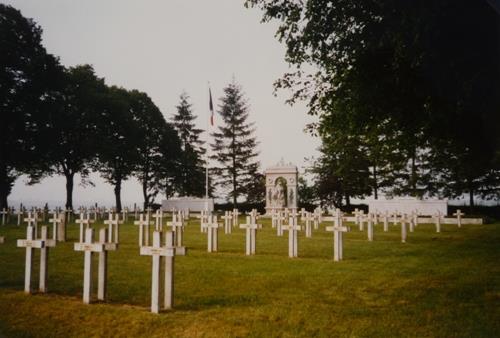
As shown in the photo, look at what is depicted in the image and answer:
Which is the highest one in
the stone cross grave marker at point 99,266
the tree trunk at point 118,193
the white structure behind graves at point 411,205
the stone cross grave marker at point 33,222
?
the tree trunk at point 118,193

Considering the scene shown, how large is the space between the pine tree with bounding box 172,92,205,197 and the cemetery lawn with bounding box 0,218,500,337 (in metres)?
40.5

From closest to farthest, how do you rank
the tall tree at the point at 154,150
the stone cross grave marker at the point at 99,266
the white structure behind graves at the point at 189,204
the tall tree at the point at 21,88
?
the stone cross grave marker at the point at 99,266
the tall tree at the point at 21,88
the white structure behind graves at the point at 189,204
the tall tree at the point at 154,150

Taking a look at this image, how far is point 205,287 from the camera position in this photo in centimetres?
845

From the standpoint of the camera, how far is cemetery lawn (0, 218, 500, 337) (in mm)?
5824

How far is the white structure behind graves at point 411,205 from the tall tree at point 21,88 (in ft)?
94.4

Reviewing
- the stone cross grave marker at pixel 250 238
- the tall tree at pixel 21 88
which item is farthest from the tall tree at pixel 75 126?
the stone cross grave marker at pixel 250 238

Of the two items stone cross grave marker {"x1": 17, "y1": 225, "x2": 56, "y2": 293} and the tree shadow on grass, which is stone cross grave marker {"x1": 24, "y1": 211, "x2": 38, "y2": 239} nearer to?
stone cross grave marker {"x1": 17, "y1": 225, "x2": 56, "y2": 293}

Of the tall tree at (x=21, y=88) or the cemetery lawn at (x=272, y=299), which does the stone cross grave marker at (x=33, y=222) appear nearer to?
the cemetery lawn at (x=272, y=299)

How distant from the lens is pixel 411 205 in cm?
3884

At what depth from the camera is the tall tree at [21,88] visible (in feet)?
98.1

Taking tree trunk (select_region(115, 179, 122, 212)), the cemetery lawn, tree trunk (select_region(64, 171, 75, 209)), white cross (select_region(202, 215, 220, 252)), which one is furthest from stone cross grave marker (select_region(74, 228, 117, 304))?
tree trunk (select_region(115, 179, 122, 212))

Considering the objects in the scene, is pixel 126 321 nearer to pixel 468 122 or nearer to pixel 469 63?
pixel 469 63

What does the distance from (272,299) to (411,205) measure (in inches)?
1356

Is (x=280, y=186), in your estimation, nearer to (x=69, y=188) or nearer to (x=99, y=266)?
(x=69, y=188)
